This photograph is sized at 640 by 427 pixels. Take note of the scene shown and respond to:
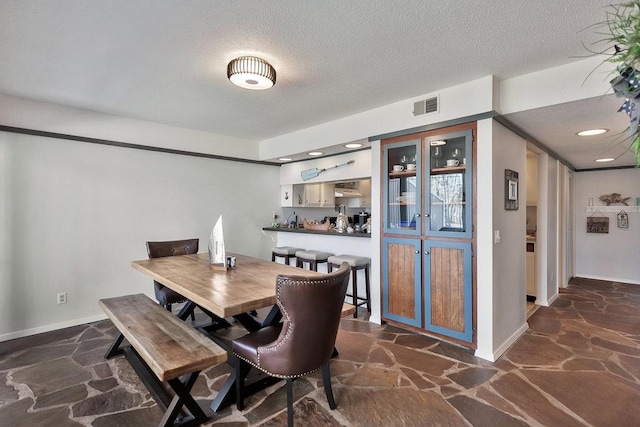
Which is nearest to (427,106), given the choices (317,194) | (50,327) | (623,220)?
(317,194)

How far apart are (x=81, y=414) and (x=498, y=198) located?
3.61 metres

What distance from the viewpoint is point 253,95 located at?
3205 millimetres

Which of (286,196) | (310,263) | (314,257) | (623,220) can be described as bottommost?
(310,263)

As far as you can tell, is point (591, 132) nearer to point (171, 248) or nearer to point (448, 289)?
point (448, 289)

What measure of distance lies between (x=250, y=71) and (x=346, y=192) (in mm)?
3930

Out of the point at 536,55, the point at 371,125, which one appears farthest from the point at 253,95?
the point at 536,55

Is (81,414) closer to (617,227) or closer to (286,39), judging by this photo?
(286,39)

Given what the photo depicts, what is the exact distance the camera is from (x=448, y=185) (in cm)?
304

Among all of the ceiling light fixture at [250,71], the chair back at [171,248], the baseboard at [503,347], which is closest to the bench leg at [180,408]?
the chair back at [171,248]

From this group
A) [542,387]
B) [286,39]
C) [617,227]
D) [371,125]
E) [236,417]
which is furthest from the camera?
[617,227]

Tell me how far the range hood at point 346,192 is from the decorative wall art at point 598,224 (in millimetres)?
4324

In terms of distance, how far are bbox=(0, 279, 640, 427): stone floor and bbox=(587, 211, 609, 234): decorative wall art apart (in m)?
3.01

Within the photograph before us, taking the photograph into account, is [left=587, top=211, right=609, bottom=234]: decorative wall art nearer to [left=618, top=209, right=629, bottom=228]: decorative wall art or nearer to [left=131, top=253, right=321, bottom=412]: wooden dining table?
[left=618, top=209, right=629, bottom=228]: decorative wall art

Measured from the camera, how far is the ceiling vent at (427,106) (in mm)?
3012
